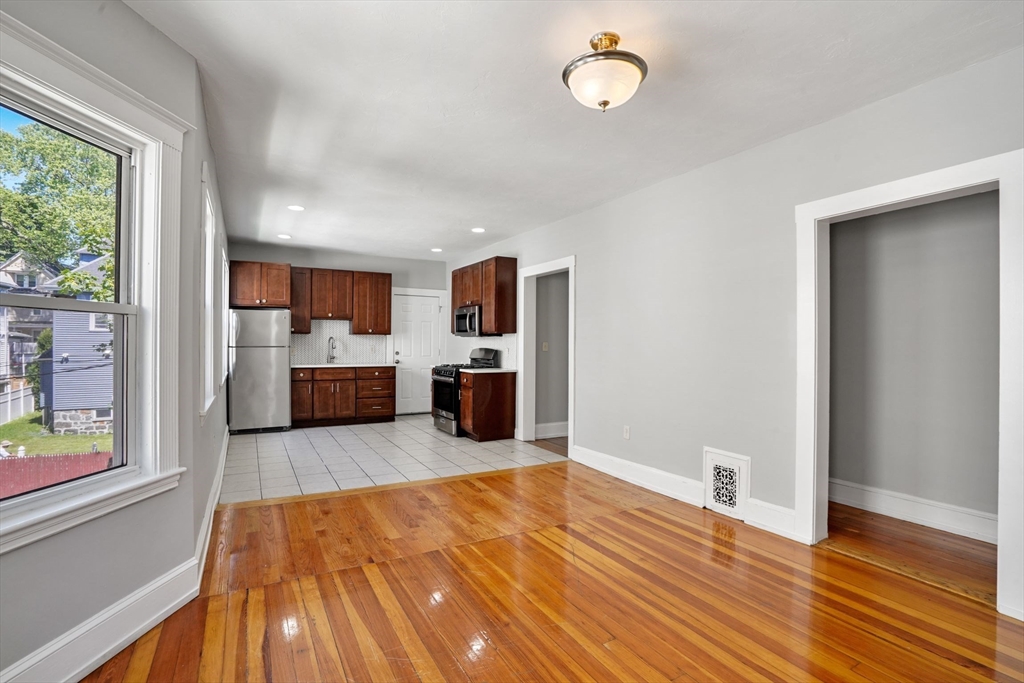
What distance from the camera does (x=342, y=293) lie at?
714cm

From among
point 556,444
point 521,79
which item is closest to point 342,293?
point 556,444

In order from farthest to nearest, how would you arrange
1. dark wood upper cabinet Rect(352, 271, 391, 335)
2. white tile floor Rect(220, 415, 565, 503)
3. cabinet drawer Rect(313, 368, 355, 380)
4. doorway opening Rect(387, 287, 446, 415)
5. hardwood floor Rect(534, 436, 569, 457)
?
1. doorway opening Rect(387, 287, 446, 415)
2. dark wood upper cabinet Rect(352, 271, 391, 335)
3. cabinet drawer Rect(313, 368, 355, 380)
4. hardwood floor Rect(534, 436, 569, 457)
5. white tile floor Rect(220, 415, 565, 503)

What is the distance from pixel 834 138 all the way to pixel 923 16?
0.92 m

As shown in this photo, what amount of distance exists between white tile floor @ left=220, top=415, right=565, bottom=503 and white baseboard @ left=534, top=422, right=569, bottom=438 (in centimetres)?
45

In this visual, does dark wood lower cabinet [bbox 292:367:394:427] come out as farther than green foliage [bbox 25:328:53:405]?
Yes

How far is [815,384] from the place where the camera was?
2875mm

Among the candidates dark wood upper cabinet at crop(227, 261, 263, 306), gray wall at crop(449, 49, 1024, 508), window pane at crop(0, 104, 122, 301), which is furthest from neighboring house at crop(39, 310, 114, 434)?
dark wood upper cabinet at crop(227, 261, 263, 306)

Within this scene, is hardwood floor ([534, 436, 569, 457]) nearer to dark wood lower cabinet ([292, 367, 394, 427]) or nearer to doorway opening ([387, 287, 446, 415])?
dark wood lower cabinet ([292, 367, 394, 427])

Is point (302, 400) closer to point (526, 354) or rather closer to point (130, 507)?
point (526, 354)

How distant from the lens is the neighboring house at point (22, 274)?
5.04ft

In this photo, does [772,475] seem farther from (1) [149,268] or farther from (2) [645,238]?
(1) [149,268]

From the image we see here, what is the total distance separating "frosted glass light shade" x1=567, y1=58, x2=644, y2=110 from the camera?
2.04 metres

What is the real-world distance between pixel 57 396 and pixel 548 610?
6.97ft

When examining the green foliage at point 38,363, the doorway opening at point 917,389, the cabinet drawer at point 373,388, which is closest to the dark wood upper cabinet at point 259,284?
the cabinet drawer at point 373,388
